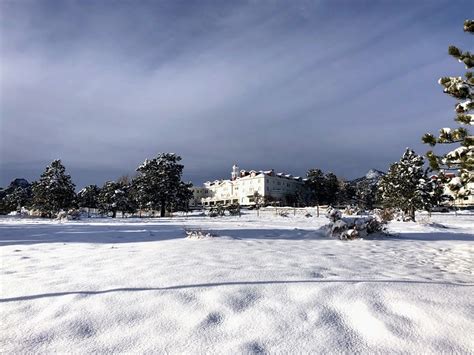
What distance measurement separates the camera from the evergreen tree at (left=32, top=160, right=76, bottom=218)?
34.3m

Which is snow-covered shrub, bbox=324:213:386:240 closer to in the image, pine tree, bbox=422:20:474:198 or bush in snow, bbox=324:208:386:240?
bush in snow, bbox=324:208:386:240

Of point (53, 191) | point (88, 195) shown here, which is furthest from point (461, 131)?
point (88, 195)

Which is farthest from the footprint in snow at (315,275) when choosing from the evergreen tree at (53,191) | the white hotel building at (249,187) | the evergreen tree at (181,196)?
the white hotel building at (249,187)

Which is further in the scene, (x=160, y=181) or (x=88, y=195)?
(x=88, y=195)

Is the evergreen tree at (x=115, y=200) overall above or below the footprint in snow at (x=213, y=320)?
above

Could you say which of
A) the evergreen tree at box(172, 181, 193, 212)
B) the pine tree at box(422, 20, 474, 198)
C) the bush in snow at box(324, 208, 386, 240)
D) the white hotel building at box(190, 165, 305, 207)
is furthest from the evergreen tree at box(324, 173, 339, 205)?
the pine tree at box(422, 20, 474, 198)

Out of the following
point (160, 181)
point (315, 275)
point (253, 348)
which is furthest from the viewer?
point (160, 181)

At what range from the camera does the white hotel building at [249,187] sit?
99.9 m

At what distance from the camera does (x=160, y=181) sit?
43.2m

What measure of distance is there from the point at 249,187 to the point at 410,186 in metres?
73.4

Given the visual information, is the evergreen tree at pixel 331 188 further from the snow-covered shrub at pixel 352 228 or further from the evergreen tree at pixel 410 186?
the snow-covered shrub at pixel 352 228

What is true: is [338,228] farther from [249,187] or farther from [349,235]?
[249,187]

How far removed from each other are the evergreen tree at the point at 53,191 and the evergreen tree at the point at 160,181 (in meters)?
9.45

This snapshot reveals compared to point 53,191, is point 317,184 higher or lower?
higher
